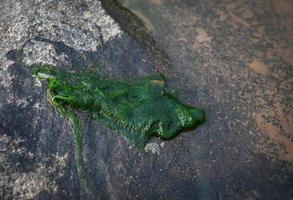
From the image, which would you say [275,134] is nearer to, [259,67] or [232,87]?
[232,87]

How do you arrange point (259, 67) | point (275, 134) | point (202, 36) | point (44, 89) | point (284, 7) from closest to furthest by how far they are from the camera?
point (44, 89)
point (275, 134)
point (259, 67)
point (202, 36)
point (284, 7)

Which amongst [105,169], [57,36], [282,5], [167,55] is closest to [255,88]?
[167,55]

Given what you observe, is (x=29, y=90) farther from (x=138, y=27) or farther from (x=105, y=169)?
(x=138, y=27)

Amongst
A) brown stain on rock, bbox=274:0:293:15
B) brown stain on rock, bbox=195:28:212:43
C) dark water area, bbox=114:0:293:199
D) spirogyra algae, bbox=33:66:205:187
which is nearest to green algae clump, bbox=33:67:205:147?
spirogyra algae, bbox=33:66:205:187

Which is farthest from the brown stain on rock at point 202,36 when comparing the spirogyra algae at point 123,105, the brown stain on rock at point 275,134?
the brown stain on rock at point 275,134

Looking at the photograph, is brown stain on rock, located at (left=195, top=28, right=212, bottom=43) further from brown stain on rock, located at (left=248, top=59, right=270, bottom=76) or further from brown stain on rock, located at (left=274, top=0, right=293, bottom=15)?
brown stain on rock, located at (left=274, top=0, right=293, bottom=15)

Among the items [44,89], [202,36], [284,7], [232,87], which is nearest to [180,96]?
[232,87]

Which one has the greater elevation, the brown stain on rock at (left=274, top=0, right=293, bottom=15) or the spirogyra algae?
the brown stain on rock at (left=274, top=0, right=293, bottom=15)

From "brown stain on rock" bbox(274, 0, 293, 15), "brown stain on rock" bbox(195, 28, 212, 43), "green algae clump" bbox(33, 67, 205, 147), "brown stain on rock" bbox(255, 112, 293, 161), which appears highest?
"brown stain on rock" bbox(274, 0, 293, 15)

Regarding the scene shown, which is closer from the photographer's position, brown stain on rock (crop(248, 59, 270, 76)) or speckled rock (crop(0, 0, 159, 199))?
speckled rock (crop(0, 0, 159, 199))
